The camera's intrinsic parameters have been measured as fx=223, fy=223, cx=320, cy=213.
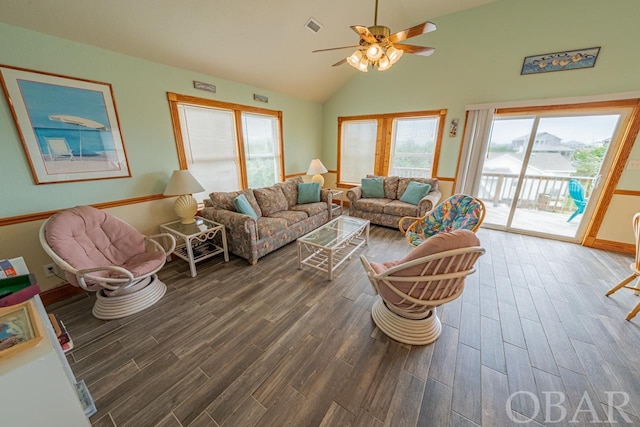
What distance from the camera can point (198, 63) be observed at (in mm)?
2807

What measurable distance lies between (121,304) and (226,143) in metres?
2.47

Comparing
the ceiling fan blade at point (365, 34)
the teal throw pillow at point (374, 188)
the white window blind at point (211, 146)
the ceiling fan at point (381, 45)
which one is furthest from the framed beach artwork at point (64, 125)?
the teal throw pillow at point (374, 188)

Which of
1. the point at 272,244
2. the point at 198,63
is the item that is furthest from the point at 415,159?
the point at 198,63

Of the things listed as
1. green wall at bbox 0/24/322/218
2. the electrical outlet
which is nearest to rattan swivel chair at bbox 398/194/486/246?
green wall at bbox 0/24/322/218

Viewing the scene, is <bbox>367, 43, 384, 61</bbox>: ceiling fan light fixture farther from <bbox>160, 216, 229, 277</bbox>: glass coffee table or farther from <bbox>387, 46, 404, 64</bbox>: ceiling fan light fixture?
<bbox>160, 216, 229, 277</bbox>: glass coffee table

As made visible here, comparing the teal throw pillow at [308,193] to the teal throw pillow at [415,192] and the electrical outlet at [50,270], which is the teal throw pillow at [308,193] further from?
the electrical outlet at [50,270]

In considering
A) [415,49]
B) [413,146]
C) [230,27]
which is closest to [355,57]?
[415,49]

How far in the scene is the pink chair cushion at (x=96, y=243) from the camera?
1.81m

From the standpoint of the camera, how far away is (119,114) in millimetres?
2381

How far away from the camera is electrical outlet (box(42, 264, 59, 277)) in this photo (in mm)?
2124

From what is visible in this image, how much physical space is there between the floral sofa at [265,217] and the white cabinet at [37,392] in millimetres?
1916

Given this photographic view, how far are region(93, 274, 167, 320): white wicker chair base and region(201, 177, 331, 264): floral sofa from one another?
1.01 metres

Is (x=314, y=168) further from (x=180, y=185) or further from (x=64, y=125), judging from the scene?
(x=64, y=125)

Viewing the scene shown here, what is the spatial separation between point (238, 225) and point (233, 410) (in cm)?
178
